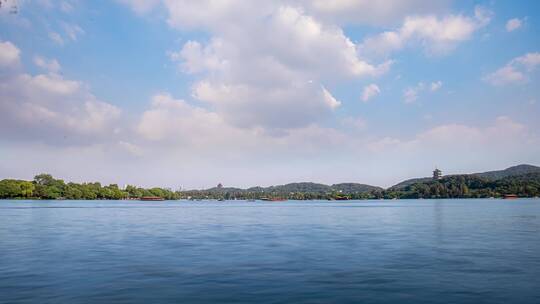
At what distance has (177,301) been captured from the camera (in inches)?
794

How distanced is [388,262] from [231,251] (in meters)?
13.5

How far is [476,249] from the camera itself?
123ft

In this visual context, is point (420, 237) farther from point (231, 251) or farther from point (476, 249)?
point (231, 251)

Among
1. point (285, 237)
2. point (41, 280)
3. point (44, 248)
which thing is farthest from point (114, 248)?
point (285, 237)

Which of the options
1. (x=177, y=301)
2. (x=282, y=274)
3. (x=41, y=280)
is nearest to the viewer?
(x=177, y=301)

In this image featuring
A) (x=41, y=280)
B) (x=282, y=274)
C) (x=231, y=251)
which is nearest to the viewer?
(x=41, y=280)

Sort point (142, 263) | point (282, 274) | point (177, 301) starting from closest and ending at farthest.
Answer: point (177, 301)
point (282, 274)
point (142, 263)

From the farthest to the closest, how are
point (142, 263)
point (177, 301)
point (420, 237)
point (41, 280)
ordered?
point (420, 237) < point (142, 263) < point (41, 280) < point (177, 301)

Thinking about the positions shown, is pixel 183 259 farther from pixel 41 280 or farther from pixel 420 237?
pixel 420 237

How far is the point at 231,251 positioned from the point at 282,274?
1141 cm

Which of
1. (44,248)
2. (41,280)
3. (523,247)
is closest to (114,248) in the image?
(44,248)

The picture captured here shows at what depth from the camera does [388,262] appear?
102ft

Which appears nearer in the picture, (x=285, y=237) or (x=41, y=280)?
(x=41, y=280)

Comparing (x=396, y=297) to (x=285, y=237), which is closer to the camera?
(x=396, y=297)
